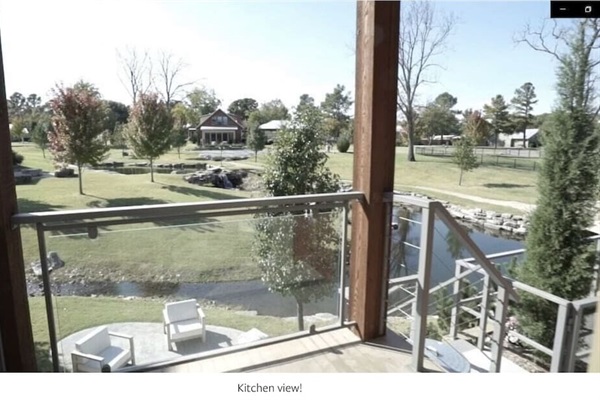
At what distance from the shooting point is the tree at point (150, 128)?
2.43 m

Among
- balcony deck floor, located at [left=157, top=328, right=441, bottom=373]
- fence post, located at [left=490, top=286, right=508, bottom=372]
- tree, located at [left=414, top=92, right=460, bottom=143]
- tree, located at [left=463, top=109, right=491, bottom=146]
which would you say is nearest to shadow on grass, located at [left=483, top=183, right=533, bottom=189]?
tree, located at [left=463, top=109, right=491, bottom=146]

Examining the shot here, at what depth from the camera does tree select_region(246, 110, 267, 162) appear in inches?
111

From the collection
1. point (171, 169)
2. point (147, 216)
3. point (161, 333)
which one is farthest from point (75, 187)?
point (161, 333)

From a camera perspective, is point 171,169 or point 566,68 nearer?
point 171,169

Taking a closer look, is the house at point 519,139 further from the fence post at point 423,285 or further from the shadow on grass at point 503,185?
the fence post at point 423,285

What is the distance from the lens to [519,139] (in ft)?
12.8

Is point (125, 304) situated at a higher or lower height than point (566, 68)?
lower

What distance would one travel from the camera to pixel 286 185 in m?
3.01

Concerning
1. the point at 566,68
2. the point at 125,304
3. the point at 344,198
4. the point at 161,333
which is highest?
the point at 566,68

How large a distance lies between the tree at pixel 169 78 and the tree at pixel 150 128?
0.06 metres

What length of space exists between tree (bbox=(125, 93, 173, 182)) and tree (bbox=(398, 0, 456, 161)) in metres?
1.61

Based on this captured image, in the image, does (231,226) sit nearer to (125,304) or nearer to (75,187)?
(125,304)

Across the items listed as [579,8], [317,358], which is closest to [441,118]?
[579,8]
